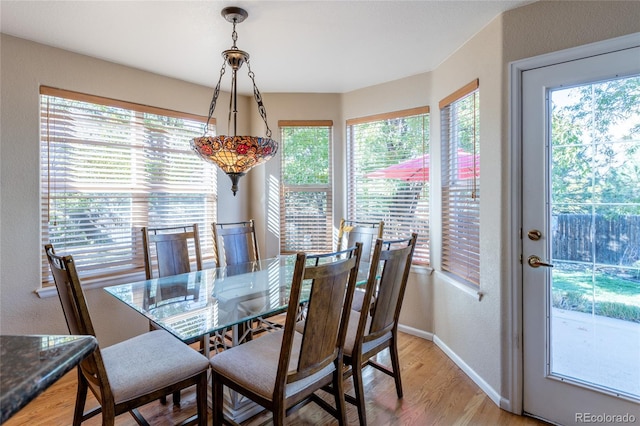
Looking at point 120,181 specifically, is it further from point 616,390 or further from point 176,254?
point 616,390

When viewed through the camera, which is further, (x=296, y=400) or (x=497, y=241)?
(x=497, y=241)

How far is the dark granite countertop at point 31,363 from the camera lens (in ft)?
1.79

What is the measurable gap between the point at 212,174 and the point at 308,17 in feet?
6.56

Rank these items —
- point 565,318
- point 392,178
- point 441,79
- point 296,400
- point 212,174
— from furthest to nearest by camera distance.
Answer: point 212,174
point 392,178
point 441,79
point 565,318
point 296,400

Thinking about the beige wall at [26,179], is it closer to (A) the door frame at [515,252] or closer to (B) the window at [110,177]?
(B) the window at [110,177]

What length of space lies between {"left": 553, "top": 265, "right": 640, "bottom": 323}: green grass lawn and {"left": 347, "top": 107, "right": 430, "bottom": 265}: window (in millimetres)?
1291

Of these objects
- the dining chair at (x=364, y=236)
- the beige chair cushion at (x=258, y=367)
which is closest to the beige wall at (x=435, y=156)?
the dining chair at (x=364, y=236)

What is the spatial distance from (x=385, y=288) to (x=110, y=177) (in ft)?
8.12

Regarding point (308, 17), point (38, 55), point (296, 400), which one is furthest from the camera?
point (38, 55)

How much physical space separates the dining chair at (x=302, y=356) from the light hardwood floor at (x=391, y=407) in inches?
15.7

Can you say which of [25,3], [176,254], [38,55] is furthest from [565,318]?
[38,55]

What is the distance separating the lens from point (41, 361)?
0.64 m

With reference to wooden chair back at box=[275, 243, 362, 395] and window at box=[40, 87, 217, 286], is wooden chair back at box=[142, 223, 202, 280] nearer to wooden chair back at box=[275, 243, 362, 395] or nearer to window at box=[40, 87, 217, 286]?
window at box=[40, 87, 217, 286]

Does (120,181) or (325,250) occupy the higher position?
(120,181)
